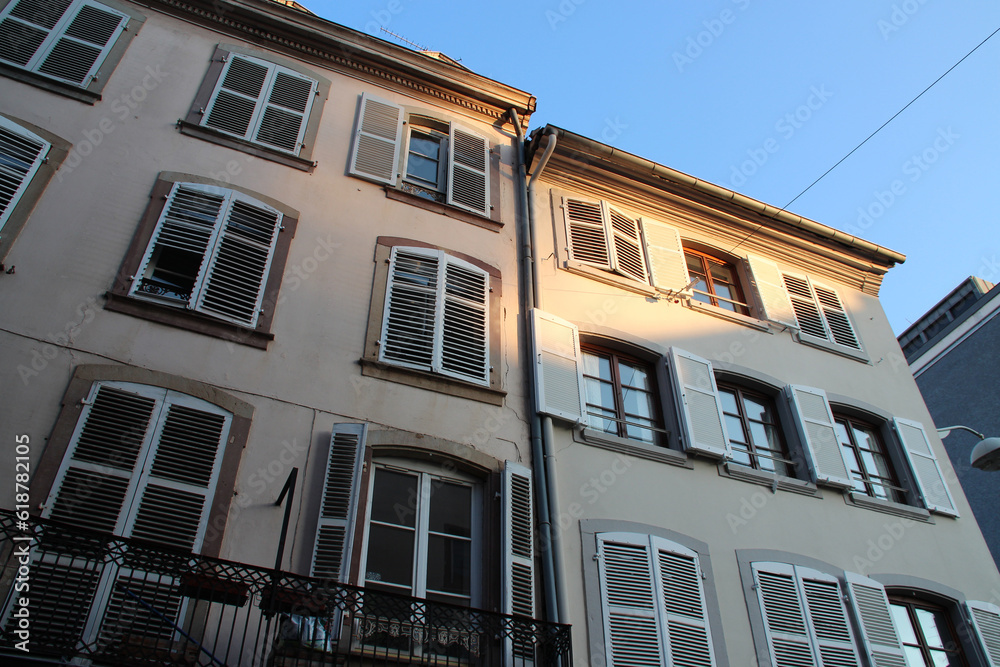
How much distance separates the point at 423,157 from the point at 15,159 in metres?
4.86

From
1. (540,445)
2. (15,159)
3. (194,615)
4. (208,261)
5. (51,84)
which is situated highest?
(51,84)

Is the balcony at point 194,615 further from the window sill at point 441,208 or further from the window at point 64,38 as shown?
the window at point 64,38

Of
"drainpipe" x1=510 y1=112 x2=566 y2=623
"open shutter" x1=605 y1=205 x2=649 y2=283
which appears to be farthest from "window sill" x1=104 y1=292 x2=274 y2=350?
"open shutter" x1=605 y1=205 x2=649 y2=283

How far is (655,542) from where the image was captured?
25.8 feet

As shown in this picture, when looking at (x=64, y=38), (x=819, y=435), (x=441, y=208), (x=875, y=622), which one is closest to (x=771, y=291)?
(x=819, y=435)

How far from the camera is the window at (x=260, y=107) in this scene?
9.20 m

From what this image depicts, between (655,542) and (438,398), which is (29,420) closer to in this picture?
(438,398)

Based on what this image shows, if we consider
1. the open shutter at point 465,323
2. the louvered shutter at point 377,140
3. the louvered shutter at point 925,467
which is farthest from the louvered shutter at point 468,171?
the louvered shutter at point 925,467

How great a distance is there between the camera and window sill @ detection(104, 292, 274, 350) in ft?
23.5

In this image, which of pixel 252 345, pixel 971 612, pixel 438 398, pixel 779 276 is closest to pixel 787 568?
pixel 971 612

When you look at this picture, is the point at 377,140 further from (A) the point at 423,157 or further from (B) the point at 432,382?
(B) the point at 432,382

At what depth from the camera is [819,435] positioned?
395 inches

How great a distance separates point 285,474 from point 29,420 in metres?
2.00

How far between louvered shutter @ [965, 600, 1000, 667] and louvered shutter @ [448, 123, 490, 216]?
7.39m
